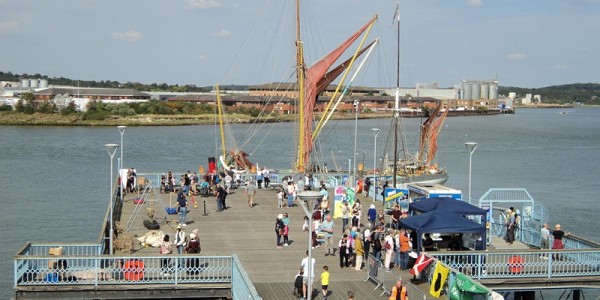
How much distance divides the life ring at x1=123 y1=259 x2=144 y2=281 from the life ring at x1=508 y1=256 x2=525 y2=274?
859 centimetres

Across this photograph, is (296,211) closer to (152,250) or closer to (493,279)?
(152,250)

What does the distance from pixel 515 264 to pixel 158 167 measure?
55363 mm

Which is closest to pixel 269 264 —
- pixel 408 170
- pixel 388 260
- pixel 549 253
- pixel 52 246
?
pixel 388 260

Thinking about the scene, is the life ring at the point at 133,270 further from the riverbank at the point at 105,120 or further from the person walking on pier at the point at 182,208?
the riverbank at the point at 105,120

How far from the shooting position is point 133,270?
1852cm

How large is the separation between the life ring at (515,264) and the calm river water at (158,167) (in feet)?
55.7

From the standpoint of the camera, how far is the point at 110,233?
21.8 metres

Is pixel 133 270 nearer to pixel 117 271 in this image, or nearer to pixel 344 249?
pixel 117 271

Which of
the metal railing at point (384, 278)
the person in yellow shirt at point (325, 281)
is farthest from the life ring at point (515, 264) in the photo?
the person in yellow shirt at point (325, 281)

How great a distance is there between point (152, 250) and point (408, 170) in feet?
134

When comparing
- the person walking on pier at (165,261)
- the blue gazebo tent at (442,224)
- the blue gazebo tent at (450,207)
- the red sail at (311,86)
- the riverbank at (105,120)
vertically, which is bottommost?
the riverbank at (105,120)

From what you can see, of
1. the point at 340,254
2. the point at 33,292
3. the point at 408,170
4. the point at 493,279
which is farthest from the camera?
the point at 408,170

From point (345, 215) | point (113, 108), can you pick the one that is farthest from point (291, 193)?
point (113, 108)

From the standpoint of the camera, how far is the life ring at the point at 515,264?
1984 cm
